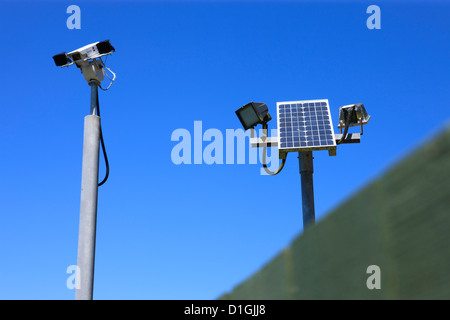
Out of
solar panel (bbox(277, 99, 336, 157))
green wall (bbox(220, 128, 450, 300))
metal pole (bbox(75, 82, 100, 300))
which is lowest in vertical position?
green wall (bbox(220, 128, 450, 300))

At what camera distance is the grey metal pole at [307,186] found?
9977 millimetres

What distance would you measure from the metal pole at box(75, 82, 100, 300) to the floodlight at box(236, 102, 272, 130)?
133 inches

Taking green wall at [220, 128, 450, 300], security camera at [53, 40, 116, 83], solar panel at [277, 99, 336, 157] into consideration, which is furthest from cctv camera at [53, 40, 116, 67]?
green wall at [220, 128, 450, 300]

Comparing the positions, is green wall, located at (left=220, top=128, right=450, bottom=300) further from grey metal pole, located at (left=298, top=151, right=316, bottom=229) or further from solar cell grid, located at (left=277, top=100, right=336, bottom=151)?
solar cell grid, located at (left=277, top=100, right=336, bottom=151)

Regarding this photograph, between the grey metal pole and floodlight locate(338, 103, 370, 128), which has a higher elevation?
floodlight locate(338, 103, 370, 128)

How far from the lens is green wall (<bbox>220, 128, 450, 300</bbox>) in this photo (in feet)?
8.20

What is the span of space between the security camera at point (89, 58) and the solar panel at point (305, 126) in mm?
3394

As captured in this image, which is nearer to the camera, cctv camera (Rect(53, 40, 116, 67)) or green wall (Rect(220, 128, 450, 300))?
green wall (Rect(220, 128, 450, 300))

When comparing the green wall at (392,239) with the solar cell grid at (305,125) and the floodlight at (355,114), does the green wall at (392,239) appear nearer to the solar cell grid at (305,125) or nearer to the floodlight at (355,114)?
the solar cell grid at (305,125)

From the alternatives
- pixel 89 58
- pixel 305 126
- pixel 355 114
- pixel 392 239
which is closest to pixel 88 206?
pixel 89 58

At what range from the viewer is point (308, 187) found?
1019 cm

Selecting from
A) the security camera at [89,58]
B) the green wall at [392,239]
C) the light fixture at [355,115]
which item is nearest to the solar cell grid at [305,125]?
the light fixture at [355,115]
